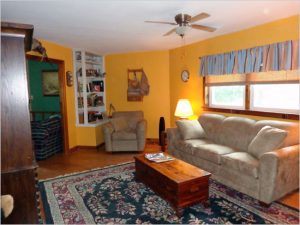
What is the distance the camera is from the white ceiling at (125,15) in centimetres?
249

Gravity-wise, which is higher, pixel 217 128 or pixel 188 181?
pixel 217 128

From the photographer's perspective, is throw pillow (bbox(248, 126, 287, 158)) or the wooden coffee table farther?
throw pillow (bbox(248, 126, 287, 158))

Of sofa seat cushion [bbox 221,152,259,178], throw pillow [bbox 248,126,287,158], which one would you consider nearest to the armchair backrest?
sofa seat cushion [bbox 221,152,259,178]

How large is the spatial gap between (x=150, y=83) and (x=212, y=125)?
216 cm

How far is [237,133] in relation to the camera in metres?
3.41

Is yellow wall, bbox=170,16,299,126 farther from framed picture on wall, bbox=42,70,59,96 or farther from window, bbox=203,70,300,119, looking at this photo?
framed picture on wall, bbox=42,70,59,96

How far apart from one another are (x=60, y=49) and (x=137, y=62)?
71.1 inches

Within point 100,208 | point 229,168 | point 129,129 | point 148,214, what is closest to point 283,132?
point 229,168

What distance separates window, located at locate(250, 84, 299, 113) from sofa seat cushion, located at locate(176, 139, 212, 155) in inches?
38.8

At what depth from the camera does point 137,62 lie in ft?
18.2

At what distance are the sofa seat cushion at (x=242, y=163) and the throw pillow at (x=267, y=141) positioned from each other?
105 mm

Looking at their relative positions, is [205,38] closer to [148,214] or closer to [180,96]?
[180,96]

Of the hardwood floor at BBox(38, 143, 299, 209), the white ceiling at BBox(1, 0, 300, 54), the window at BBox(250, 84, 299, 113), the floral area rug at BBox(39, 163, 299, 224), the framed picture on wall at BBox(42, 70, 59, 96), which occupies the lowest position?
the floral area rug at BBox(39, 163, 299, 224)

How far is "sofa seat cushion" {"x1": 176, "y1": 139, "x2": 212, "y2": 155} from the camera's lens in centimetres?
353
